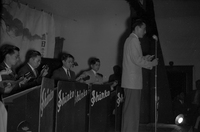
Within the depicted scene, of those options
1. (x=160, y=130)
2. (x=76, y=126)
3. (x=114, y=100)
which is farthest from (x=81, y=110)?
(x=160, y=130)

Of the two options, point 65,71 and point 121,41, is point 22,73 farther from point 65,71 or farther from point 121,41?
point 121,41

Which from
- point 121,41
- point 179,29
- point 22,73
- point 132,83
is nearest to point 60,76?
point 22,73

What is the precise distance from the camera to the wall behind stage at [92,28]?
161 inches

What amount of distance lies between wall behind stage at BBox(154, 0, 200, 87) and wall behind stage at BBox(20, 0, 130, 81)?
56cm

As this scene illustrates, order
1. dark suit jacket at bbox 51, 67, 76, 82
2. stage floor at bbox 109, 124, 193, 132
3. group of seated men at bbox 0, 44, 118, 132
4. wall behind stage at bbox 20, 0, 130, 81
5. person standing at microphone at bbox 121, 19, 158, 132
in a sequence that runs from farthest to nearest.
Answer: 1. wall behind stage at bbox 20, 0, 130, 81
2. stage floor at bbox 109, 124, 193, 132
3. dark suit jacket at bbox 51, 67, 76, 82
4. person standing at microphone at bbox 121, 19, 158, 132
5. group of seated men at bbox 0, 44, 118, 132

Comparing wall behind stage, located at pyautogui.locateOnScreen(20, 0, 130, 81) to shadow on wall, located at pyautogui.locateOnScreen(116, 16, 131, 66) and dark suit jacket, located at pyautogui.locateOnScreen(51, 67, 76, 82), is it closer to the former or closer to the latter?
shadow on wall, located at pyautogui.locateOnScreen(116, 16, 131, 66)

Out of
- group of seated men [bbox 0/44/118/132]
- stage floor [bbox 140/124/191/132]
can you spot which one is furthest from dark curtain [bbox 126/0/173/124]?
group of seated men [bbox 0/44/118/132]

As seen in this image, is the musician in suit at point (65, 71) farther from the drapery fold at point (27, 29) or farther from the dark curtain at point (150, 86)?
the dark curtain at point (150, 86)

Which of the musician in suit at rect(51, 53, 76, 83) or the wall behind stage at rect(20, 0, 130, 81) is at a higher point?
the wall behind stage at rect(20, 0, 130, 81)

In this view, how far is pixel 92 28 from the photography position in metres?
4.40

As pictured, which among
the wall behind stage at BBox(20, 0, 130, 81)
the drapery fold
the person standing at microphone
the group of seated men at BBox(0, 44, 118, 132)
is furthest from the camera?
the wall behind stage at BBox(20, 0, 130, 81)

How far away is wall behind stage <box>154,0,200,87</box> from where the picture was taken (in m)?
4.11

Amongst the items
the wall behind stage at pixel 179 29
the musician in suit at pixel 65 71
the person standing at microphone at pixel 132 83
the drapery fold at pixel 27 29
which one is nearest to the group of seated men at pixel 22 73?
the musician in suit at pixel 65 71

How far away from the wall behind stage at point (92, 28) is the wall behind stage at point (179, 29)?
56cm
